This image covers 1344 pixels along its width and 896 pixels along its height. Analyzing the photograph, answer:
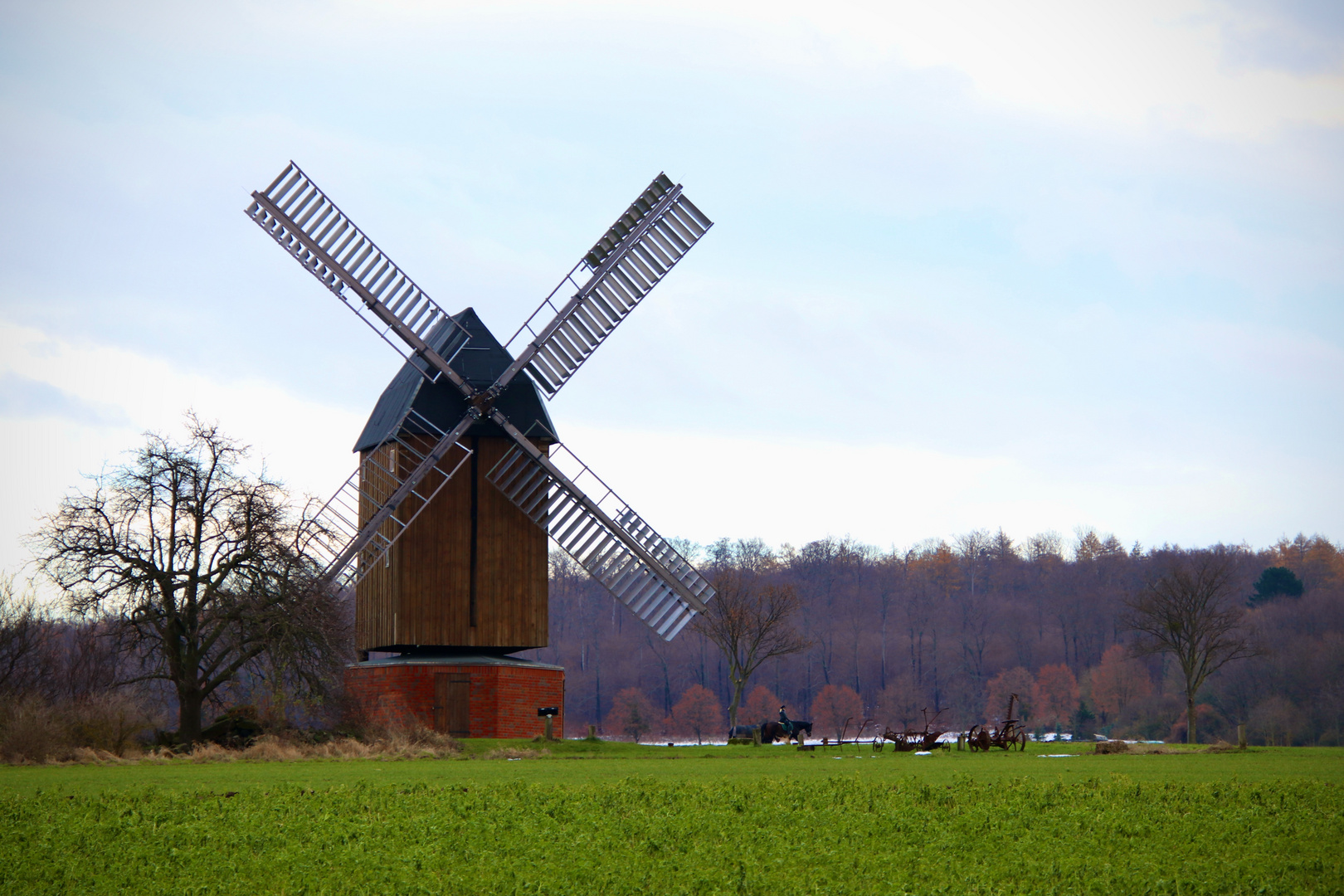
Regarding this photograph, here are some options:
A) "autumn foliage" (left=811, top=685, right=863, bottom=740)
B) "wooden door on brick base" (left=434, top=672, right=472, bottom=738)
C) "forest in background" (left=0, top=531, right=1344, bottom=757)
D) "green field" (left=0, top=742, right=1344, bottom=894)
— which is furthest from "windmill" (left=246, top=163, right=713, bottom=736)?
"autumn foliage" (left=811, top=685, right=863, bottom=740)

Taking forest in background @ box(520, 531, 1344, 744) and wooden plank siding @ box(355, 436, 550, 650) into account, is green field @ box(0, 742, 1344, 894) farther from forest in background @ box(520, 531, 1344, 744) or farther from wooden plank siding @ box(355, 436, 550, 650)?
forest in background @ box(520, 531, 1344, 744)

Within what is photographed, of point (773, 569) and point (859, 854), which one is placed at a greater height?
point (773, 569)

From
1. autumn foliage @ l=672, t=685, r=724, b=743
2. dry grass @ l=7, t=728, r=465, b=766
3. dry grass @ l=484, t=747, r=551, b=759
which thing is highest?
dry grass @ l=7, t=728, r=465, b=766

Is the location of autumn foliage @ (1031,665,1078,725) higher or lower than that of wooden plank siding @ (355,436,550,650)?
lower

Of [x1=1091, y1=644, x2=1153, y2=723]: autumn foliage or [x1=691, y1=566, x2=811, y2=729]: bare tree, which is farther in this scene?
[x1=1091, y1=644, x2=1153, y2=723]: autumn foliage

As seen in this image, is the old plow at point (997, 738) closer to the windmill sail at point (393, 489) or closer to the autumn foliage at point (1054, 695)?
the windmill sail at point (393, 489)

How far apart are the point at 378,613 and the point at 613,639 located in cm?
6379

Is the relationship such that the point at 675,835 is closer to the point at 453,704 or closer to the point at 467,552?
the point at 453,704

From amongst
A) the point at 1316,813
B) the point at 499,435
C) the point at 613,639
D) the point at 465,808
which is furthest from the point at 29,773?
the point at 613,639

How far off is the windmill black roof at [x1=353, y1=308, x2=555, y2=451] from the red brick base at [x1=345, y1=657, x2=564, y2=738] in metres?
5.37

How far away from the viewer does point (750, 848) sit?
1025 centimetres

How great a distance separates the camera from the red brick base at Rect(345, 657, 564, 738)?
A: 90.7 ft

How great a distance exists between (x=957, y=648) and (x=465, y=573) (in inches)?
2604

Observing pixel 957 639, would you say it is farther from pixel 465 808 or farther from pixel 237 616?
pixel 465 808
